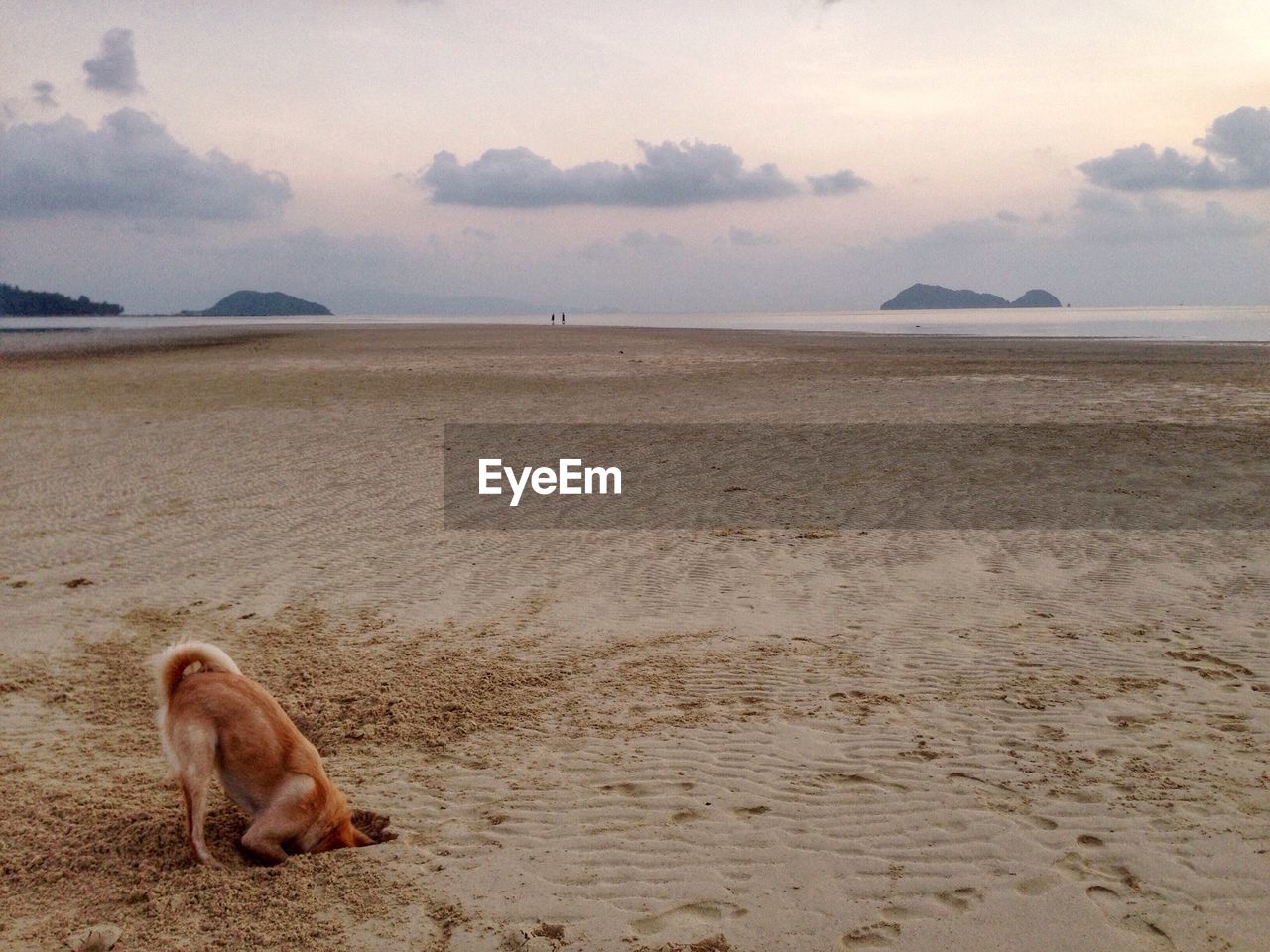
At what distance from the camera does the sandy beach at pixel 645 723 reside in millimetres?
4305

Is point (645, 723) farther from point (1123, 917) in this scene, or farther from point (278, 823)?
point (1123, 917)

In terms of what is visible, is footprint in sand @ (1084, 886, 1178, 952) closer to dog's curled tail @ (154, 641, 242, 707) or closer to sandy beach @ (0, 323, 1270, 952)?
sandy beach @ (0, 323, 1270, 952)

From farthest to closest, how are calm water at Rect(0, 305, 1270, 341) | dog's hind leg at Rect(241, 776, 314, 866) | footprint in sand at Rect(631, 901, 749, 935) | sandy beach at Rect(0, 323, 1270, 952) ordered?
calm water at Rect(0, 305, 1270, 341) → dog's hind leg at Rect(241, 776, 314, 866) → sandy beach at Rect(0, 323, 1270, 952) → footprint in sand at Rect(631, 901, 749, 935)

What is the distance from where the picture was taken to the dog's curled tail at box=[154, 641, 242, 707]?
4.57m

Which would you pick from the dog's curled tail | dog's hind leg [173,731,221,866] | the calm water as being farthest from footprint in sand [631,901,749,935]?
the calm water

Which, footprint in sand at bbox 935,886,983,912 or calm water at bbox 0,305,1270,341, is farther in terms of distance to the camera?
calm water at bbox 0,305,1270,341

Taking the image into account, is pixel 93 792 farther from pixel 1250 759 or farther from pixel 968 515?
pixel 968 515

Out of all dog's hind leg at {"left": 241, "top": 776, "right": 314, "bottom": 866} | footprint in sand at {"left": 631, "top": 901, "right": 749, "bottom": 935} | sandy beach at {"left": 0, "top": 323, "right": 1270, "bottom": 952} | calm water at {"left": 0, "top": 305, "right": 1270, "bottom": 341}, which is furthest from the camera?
calm water at {"left": 0, "top": 305, "right": 1270, "bottom": 341}

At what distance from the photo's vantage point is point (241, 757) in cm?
443

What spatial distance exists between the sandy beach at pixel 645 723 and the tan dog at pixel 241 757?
15 cm

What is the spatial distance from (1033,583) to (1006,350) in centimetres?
3742

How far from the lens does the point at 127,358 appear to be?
129 feet

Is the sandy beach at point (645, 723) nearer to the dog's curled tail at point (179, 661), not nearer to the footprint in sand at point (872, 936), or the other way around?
the footprint in sand at point (872, 936)

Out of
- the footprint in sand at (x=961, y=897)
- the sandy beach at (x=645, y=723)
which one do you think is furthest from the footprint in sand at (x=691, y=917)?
the footprint in sand at (x=961, y=897)
